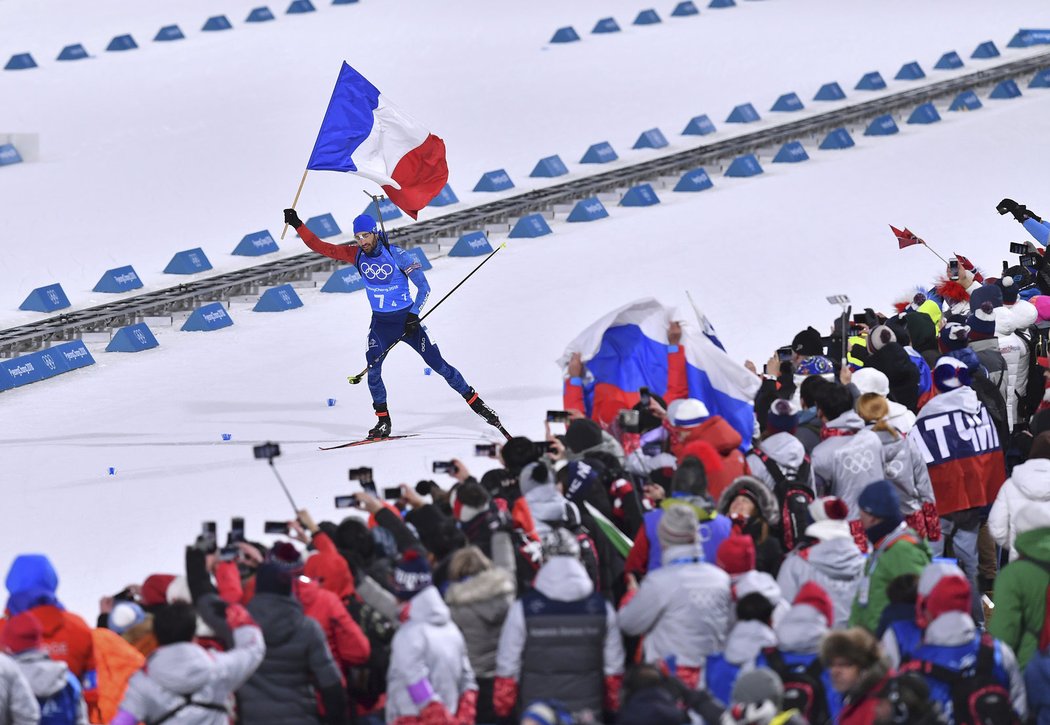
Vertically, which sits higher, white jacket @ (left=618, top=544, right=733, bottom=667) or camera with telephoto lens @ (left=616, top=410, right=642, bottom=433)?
camera with telephoto lens @ (left=616, top=410, right=642, bottom=433)

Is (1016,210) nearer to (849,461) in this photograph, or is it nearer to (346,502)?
(849,461)

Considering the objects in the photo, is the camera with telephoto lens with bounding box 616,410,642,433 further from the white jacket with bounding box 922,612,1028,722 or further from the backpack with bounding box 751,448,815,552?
the white jacket with bounding box 922,612,1028,722

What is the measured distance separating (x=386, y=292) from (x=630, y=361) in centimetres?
238

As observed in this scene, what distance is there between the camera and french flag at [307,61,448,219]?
18.2m

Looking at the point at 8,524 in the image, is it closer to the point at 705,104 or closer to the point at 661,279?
the point at 661,279

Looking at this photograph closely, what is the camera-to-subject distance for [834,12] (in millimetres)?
39969

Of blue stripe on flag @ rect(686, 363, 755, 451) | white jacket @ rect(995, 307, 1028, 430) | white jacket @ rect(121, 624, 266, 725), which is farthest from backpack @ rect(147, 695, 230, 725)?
white jacket @ rect(995, 307, 1028, 430)

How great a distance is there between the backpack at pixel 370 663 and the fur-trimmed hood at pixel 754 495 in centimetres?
238

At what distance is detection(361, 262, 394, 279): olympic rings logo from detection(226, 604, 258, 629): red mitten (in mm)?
7187

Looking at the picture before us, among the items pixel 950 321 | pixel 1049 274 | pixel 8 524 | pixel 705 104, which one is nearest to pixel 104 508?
pixel 8 524

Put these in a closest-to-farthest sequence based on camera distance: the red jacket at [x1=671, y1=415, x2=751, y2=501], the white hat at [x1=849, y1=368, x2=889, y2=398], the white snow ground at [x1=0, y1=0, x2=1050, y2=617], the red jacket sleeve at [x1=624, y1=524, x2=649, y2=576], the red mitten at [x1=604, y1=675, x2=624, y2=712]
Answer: the red mitten at [x1=604, y1=675, x2=624, y2=712] → the red jacket sleeve at [x1=624, y1=524, x2=649, y2=576] → the red jacket at [x1=671, y1=415, x2=751, y2=501] → the white hat at [x1=849, y1=368, x2=889, y2=398] → the white snow ground at [x1=0, y1=0, x2=1050, y2=617]

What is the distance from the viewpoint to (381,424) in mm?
17250

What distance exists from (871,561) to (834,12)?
30264mm

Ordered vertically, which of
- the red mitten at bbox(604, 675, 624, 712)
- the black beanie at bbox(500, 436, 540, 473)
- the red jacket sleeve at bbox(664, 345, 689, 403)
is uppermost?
the red jacket sleeve at bbox(664, 345, 689, 403)
